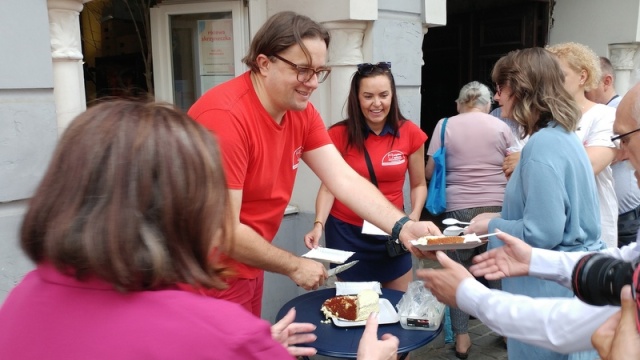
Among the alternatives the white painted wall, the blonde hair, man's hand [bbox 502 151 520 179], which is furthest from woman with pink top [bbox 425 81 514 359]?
the white painted wall

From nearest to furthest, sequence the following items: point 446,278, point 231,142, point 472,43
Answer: point 446,278 < point 231,142 < point 472,43

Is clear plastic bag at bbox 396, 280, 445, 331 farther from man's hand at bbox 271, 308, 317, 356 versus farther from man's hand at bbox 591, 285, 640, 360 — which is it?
man's hand at bbox 591, 285, 640, 360

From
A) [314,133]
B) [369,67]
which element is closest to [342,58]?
[369,67]

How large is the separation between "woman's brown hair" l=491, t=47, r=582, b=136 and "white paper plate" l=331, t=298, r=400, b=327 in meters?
1.07

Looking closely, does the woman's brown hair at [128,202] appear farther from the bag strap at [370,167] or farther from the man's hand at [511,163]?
the man's hand at [511,163]

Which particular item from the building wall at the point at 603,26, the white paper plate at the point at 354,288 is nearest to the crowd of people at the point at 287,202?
the white paper plate at the point at 354,288

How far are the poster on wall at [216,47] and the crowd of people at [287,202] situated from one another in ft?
3.70

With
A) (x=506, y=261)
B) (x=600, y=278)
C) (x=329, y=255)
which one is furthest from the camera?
(x=329, y=255)

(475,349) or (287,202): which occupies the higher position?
(287,202)

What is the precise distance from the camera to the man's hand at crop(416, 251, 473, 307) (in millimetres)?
1911

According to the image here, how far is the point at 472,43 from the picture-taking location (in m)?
6.72

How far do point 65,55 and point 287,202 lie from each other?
4.48 feet

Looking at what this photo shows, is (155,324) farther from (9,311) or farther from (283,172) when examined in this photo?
(283,172)

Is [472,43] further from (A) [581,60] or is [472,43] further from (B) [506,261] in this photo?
(B) [506,261]
